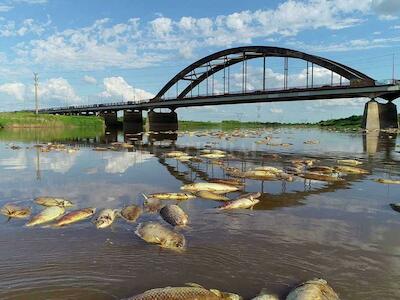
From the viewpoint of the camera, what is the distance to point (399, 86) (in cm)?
6731

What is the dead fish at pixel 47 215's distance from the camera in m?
8.10

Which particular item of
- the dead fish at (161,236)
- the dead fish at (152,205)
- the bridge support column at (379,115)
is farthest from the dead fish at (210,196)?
the bridge support column at (379,115)

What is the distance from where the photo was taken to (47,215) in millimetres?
8445

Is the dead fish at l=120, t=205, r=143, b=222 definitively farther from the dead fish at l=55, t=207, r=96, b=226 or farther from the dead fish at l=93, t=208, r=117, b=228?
the dead fish at l=55, t=207, r=96, b=226

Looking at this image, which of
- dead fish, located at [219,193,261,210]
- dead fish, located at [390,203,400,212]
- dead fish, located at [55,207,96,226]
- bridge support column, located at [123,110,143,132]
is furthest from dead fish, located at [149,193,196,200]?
bridge support column, located at [123,110,143,132]

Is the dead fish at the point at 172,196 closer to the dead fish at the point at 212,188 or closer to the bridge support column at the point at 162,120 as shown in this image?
the dead fish at the point at 212,188

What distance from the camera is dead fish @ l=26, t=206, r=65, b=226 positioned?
8.10m

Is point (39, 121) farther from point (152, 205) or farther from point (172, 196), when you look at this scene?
point (152, 205)

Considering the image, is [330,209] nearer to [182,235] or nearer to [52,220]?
[182,235]

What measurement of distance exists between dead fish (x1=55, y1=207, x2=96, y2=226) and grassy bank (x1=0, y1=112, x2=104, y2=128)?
82.4 m

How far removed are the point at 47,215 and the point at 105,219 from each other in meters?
1.41

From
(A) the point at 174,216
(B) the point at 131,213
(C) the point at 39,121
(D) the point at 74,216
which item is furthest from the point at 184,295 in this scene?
(C) the point at 39,121

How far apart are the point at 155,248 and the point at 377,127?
249ft

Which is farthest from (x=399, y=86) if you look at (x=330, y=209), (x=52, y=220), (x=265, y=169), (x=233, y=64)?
(x=52, y=220)
